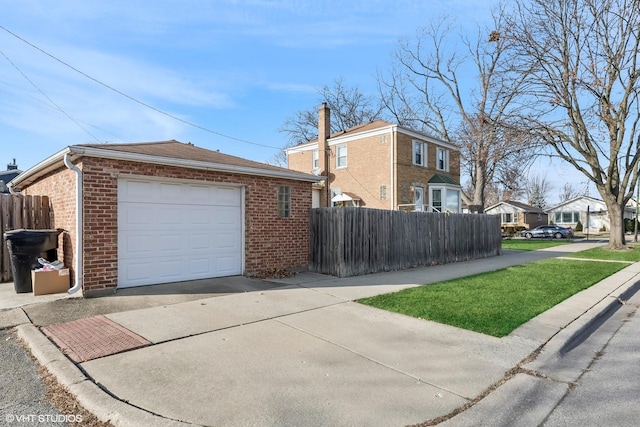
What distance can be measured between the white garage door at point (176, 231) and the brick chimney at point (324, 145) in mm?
14232

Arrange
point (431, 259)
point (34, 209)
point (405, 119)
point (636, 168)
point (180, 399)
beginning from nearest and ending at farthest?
point (180, 399) < point (34, 209) < point (431, 259) < point (636, 168) < point (405, 119)

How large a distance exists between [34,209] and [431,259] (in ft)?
36.5

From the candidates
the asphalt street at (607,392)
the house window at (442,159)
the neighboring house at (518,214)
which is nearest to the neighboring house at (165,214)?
the asphalt street at (607,392)

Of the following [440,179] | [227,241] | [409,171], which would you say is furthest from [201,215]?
[440,179]

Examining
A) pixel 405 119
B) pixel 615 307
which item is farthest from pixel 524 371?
pixel 405 119

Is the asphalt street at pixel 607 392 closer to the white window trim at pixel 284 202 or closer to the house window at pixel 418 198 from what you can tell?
the white window trim at pixel 284 202

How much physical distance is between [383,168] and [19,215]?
661 inches

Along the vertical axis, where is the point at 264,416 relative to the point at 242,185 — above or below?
below

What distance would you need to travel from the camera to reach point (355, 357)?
4.29 meters

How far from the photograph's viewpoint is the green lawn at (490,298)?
5.79 metres

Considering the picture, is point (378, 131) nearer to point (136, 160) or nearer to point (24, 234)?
point (136, 160)

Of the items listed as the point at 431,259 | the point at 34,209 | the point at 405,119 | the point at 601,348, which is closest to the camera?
the point at 601,348

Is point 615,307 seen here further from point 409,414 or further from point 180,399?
point 180,399

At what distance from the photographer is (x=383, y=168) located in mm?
21594
